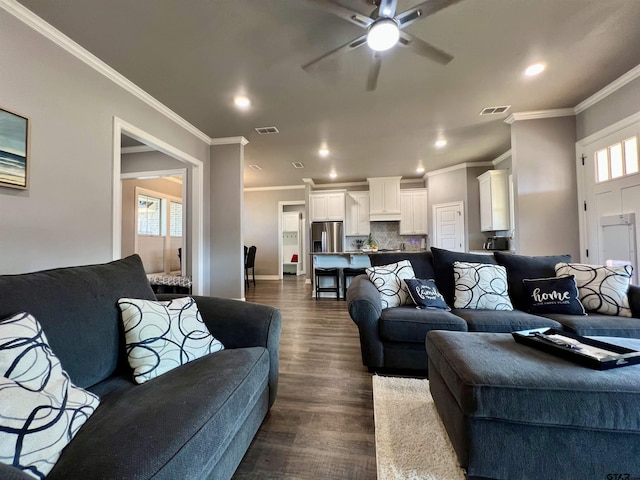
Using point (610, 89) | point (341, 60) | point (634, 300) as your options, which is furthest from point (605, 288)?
point (341, 60)

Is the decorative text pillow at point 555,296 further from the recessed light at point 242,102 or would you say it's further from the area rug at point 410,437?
the recessed light at point 242,102

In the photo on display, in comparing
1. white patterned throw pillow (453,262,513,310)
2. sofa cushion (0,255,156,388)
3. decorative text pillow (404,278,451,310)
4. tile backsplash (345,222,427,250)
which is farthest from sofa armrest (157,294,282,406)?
tile backsplash (345,222,427,250)

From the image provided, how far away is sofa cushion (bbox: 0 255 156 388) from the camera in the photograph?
1.01 meters

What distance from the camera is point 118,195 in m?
2.93

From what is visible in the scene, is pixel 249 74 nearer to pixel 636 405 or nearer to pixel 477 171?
pixel 636 405

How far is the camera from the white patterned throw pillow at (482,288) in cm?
226

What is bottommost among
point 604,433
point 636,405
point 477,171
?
point 604,433

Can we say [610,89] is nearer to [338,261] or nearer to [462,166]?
[462,166]

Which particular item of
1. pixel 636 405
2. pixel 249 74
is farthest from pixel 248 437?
pixel 249 74

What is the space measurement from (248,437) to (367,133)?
13.9ft

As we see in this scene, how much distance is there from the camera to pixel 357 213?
7.12 metres

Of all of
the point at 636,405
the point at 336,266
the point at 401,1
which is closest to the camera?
the point at 636,405

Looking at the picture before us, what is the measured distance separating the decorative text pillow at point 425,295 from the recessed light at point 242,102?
9.30 feet

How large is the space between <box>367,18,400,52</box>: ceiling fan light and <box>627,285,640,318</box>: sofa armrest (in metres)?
2.59
